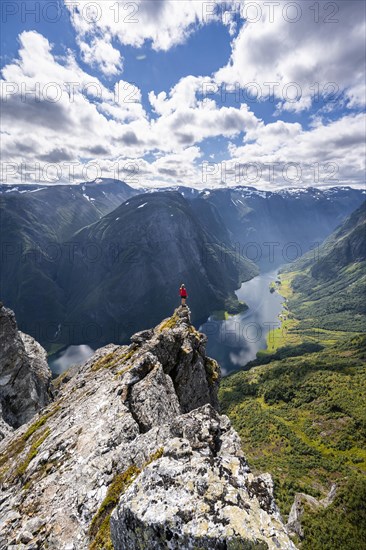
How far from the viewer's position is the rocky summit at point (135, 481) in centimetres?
788

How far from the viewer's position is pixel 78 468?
1484 centimetres

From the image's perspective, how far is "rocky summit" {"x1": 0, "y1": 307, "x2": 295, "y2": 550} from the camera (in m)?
7.88

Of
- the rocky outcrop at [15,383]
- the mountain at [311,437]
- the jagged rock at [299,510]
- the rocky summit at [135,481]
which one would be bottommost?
the mountain at [311,437]

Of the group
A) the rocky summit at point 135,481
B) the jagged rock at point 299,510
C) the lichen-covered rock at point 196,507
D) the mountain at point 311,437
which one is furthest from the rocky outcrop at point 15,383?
the jagged rock at point 299,510

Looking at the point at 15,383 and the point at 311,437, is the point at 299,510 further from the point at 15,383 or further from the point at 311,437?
the point at 311,437

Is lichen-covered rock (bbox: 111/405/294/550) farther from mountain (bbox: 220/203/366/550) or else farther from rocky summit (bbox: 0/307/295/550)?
mountain (bbox: 220/203/366/550)

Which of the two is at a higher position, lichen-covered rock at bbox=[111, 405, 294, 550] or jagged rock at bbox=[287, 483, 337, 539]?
lichen-covered rock at bbox=[111, 405, 294, 550]

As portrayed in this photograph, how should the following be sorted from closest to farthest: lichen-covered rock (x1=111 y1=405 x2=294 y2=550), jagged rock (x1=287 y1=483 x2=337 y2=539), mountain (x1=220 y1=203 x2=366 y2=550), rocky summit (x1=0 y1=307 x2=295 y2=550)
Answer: lichen-covered rock (x1=111 y1=405 x2=294 y2=550) < rocky summit (x1=0 y1=307 x2=295 y2=550) < jagged rock (x1=287 y1=483 x2=337 y2=539) < mountain (x1=220 y1=203 x2=366 y2=550)

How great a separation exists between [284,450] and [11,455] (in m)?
108

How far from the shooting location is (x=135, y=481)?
950 centimetres

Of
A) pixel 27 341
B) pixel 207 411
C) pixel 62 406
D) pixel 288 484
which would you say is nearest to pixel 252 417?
pixel 288 484

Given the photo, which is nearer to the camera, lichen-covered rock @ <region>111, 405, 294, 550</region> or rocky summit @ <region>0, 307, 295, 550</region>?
lichen-covered rock @ <region>111, 405, 294, 550</region>

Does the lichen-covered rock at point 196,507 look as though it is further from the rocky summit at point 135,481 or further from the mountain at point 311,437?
the mountain at point 311,437

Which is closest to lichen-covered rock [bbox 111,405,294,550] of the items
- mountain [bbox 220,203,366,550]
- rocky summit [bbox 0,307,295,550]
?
rocky summit [bbox 0,307,295,550]
